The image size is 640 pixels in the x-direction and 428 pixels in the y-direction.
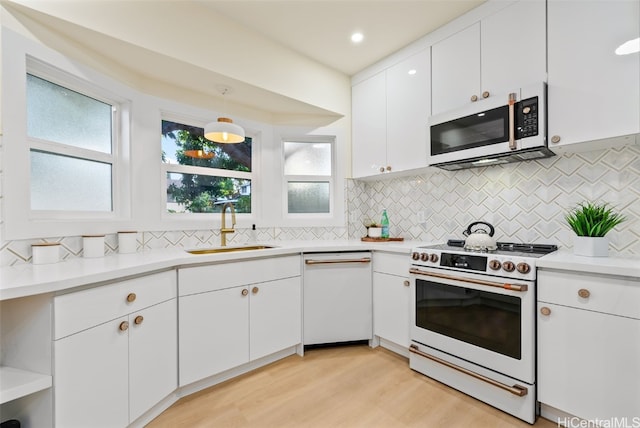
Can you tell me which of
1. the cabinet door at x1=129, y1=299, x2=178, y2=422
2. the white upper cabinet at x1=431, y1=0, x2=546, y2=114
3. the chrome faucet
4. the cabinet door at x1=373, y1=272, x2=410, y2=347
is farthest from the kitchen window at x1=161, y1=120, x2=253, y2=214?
the white upper cabinet at x1=431, y1=0, x2=546, y2=114

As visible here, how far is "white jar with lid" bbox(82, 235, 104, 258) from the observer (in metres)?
1.76

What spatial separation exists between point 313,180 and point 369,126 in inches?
31.4

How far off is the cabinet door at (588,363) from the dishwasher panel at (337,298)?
122 centimetres

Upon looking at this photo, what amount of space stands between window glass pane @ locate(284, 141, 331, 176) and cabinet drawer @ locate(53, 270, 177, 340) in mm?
1741

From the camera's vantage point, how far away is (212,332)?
1.89 metres

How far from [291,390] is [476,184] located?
7.02 ft

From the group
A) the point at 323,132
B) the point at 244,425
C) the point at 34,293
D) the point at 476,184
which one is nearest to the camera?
the point at 34,293

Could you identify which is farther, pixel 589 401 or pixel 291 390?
pixel 291 390

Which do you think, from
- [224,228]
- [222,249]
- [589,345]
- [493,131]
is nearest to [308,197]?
[224,228]

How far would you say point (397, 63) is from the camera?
2.62 m

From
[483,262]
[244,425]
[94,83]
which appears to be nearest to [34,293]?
[244,425]

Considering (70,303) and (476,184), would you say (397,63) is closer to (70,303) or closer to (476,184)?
(476,184)

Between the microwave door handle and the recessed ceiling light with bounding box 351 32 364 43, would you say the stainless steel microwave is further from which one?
the recessed ceiling light with bounding box 351 32 364 43

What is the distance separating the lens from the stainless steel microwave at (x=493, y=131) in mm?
1757
